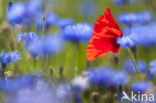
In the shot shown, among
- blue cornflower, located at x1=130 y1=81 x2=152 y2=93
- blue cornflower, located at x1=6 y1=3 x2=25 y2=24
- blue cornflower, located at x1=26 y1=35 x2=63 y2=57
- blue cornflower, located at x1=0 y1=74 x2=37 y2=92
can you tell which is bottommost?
blue cornflower, located at x1=130 y1=81 x2=152 y2=93

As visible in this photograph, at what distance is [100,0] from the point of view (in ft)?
11.2

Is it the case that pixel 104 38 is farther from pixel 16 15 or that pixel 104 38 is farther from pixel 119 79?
pixel 16 15

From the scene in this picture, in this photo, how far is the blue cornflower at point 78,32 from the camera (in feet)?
4.76

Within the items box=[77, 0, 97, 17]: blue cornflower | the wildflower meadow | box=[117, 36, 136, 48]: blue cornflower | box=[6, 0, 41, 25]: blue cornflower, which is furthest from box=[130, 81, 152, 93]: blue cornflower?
box=[77, 0, 97, 17]: blue cornflower

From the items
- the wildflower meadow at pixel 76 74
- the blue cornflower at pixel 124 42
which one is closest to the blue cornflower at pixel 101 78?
the wildflower meadow at pixel 76 74

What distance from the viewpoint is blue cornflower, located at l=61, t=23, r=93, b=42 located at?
4.76 feet

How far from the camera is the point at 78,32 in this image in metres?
1.47

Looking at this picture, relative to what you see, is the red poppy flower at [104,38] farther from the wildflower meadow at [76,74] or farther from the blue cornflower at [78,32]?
the blue cornflower at [78,32]

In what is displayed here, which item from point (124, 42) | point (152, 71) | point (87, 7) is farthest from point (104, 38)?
point (87, 7)

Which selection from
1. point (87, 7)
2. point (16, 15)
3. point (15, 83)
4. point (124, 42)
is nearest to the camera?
point (15, 83)

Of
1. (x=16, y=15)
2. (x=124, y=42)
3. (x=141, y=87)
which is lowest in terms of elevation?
(x=141, y=87)

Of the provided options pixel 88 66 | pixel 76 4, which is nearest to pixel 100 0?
pixel 76 4

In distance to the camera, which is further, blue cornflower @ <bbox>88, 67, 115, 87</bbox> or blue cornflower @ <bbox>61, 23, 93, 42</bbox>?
blue cornflower @ <bbox>61, 23, 93, 42</bbox>

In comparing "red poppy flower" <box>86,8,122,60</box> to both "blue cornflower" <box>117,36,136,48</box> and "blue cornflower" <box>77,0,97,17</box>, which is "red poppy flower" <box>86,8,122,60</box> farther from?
"blue cornflower" <box>77,0,97,17</box>
